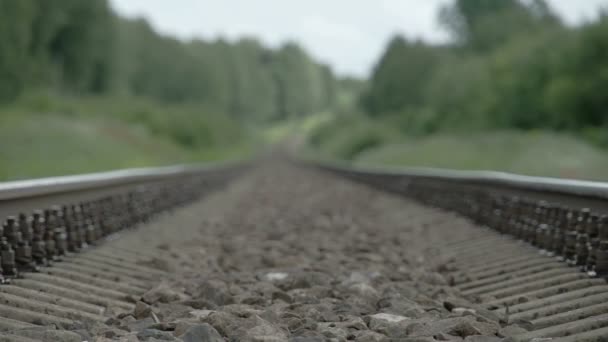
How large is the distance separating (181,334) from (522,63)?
37.0 meters

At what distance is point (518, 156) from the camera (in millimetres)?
22141

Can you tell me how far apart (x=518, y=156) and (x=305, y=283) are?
17642 mm

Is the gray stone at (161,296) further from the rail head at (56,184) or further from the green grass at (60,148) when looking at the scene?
the green grass at (60,148)

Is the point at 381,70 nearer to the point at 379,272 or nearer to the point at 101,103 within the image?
the point at 101,103

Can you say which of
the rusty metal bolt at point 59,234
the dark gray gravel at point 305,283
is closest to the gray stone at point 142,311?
the dark gray gravel at point 305,283

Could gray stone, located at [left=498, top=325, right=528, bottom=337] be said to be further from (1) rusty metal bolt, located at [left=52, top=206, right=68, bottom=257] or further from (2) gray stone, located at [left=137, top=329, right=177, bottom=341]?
(1) rusty metal bolt, located at [left=52, top=206, right=68, bottom=257]

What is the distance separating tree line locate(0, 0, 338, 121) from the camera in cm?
3691

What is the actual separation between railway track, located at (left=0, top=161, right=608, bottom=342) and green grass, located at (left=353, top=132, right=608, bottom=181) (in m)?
A: 7.26

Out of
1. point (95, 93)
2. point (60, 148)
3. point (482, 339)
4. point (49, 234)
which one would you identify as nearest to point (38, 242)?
point (49, 234)

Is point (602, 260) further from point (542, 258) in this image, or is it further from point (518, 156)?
point (518, 156)

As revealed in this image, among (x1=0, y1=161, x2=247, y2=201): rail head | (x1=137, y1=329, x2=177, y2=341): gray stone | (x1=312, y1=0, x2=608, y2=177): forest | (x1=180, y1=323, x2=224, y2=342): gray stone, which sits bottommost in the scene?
(x1=137, y1=329, x2=177, y2=341): gray stone

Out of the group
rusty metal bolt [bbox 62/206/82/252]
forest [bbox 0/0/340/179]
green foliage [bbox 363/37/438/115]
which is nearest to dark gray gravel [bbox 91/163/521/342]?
rusty metal bolt [bbox 62/206/82/252]

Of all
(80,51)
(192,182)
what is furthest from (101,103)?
(192,182)

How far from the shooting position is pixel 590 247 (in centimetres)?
518
